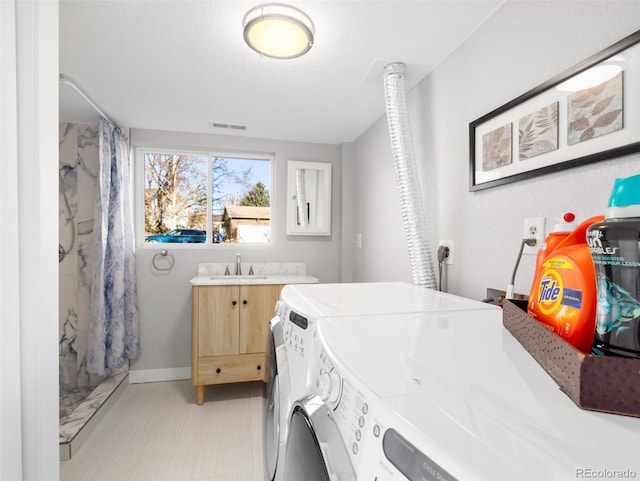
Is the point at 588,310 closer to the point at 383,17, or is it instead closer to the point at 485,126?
the point at 485,126

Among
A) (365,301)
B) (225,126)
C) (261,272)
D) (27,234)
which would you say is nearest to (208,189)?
(225,126)

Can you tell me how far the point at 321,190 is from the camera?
304 cm

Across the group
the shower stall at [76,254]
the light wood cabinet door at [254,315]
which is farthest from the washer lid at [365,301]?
the shower stall at [76,254]

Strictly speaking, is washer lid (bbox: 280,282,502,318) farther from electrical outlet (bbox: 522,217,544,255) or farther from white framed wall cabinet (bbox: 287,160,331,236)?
white framed wall cabinet (bbox: 287,160,331,236)

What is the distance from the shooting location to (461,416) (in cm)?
39

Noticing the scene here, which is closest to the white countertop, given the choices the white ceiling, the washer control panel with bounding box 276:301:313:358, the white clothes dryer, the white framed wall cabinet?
the white framed wall cabinet

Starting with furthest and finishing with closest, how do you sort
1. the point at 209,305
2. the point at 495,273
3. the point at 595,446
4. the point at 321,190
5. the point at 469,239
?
the point at 321,190 → the point at 209,305 → the point at 469,239 → the point at 495,273 → the point at 595,446

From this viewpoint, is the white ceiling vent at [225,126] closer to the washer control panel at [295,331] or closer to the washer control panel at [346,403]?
the washer control panel at [295,331]

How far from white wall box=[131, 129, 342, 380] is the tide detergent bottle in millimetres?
2467

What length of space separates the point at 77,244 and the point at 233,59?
2005 millimetres

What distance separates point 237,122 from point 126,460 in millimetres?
2347

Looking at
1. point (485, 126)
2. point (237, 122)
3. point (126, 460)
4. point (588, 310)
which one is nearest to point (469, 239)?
point (485, 126)

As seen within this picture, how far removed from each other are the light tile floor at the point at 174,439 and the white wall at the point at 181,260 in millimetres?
294

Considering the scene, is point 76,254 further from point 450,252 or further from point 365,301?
point 450,252
